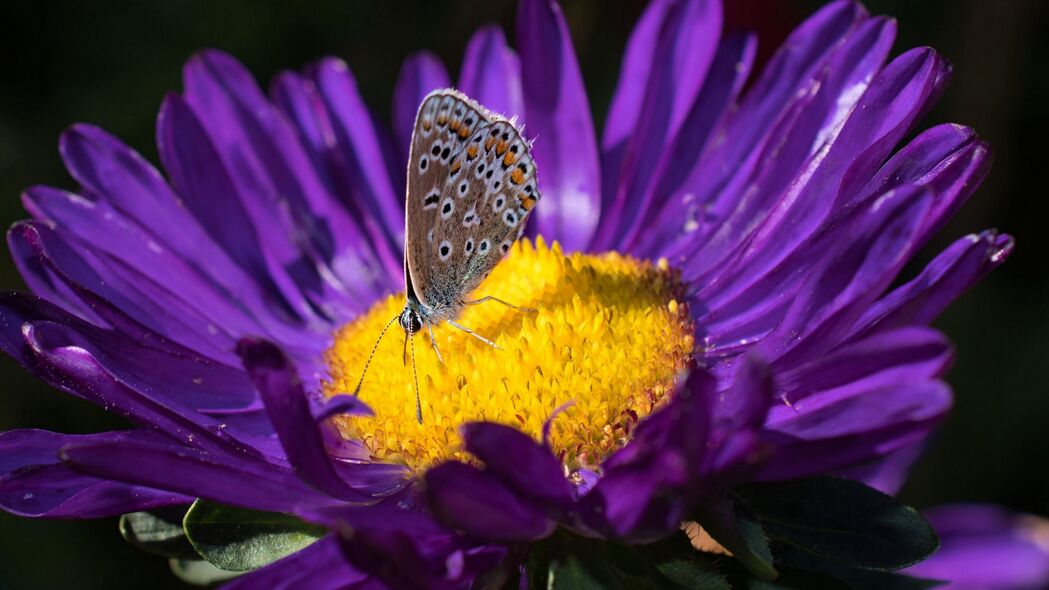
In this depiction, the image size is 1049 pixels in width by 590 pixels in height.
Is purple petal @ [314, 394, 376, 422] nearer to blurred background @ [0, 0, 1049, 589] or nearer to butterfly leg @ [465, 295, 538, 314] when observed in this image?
butterfly leg @ [465, 295, 538, 314]

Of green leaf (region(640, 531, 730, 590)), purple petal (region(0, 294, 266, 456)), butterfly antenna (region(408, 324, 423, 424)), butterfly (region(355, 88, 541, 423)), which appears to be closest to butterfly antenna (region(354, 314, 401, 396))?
butterfly (region(355, 88, 541, 423))

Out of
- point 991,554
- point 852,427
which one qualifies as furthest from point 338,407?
point 991,554

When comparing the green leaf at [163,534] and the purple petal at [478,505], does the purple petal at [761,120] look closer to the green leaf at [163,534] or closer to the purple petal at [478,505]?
the purple petal at [478,505]

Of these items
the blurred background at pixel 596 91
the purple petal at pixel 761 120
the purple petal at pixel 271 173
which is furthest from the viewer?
the blurred background at pixel 596 91

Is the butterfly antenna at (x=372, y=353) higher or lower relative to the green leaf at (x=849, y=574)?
higher

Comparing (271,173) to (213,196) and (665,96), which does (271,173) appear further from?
(665,96)

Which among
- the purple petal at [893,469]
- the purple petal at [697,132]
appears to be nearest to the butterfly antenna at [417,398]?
the purple petal at [697,132]

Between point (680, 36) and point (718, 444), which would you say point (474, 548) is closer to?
point (718, 444)
